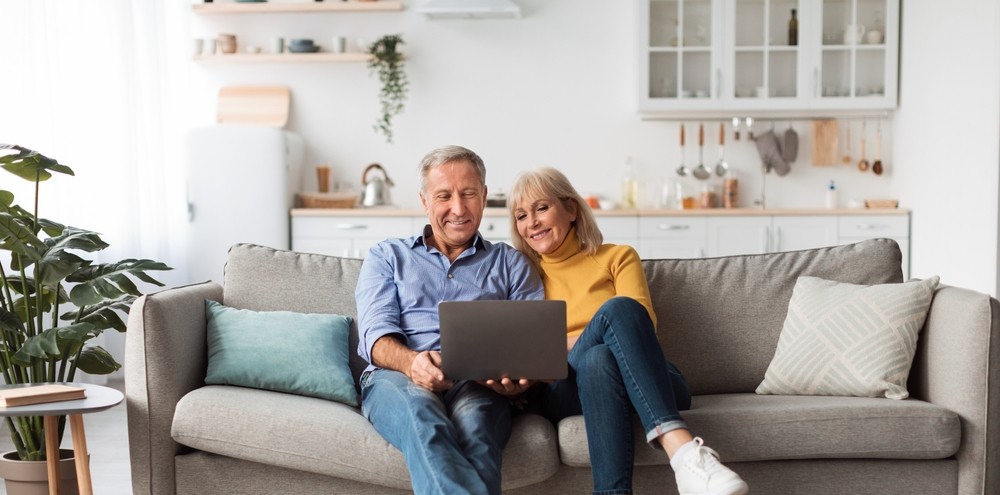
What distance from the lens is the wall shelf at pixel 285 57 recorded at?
17.7ft

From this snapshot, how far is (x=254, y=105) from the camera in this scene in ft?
18.1

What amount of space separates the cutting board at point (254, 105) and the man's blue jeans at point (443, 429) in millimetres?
3538

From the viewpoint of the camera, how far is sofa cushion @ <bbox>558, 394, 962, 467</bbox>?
223cm

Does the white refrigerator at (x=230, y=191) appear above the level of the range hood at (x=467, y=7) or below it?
below

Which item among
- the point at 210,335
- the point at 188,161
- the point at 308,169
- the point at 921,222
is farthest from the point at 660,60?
the point at 210,335

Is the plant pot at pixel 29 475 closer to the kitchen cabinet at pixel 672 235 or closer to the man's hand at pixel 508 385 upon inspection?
the man's hand at pixel 508 385

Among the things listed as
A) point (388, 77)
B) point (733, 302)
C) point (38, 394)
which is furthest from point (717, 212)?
point (38, 394)

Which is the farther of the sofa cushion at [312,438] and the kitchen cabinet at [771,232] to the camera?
the kitchen cabinet at [771,232]

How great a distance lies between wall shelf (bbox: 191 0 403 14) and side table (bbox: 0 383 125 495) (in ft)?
11.4

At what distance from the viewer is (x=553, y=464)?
2.18m

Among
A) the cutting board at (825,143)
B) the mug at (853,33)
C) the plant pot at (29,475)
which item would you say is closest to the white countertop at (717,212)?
the cutting board at (825,143)

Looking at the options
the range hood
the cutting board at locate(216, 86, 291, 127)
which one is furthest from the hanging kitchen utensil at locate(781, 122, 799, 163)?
the cutting board at locate(216, 86, 291, 127)

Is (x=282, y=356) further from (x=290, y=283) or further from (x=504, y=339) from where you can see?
(x=504, y=339)

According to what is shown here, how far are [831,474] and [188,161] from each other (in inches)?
152
